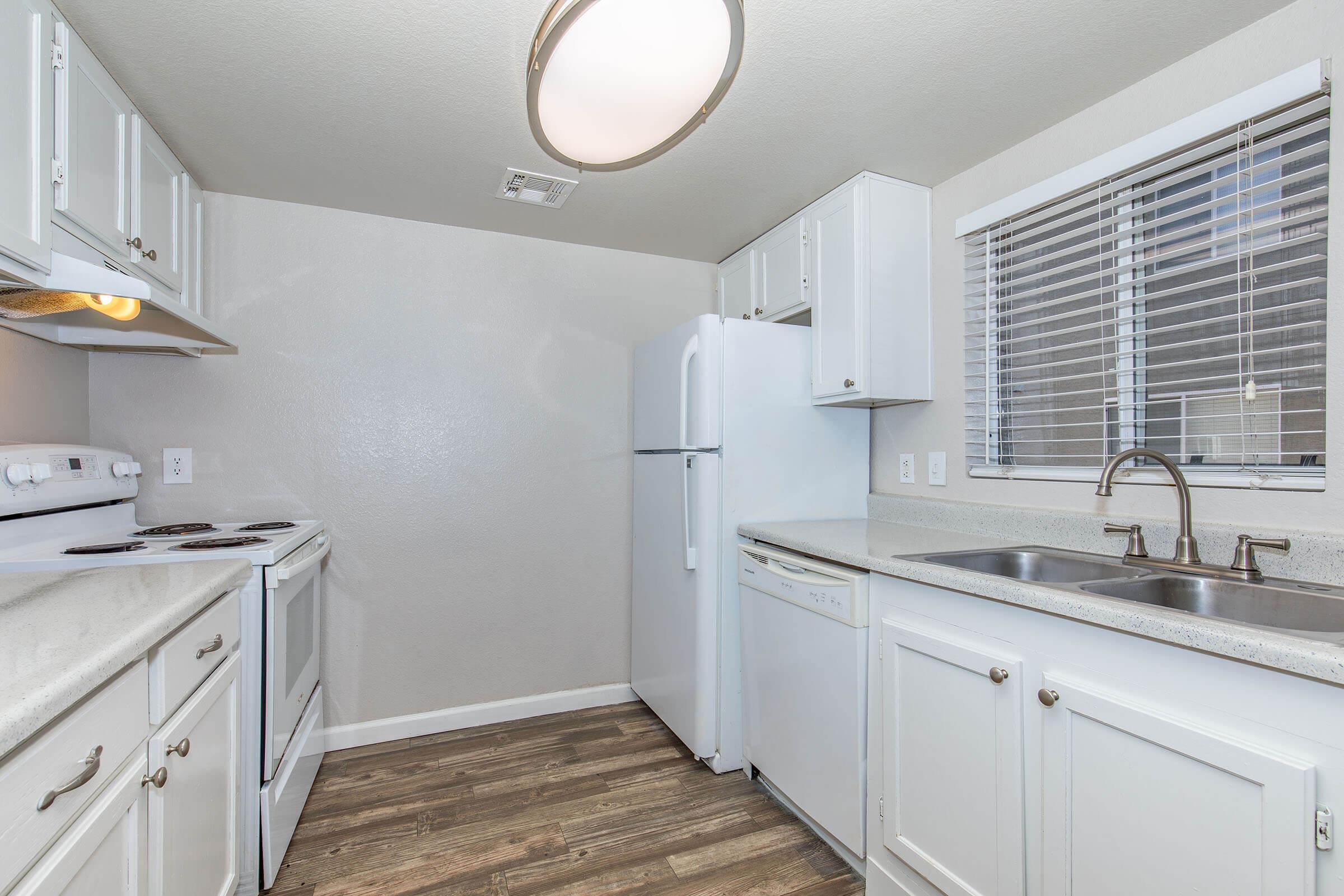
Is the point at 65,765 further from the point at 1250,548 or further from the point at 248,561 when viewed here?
the point at 1250,548

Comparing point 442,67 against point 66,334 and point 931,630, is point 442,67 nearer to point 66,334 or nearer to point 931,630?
point 66,334

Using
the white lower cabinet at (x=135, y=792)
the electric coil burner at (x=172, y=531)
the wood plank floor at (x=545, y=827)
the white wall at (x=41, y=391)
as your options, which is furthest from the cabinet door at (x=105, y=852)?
the white wall at (x=41, y=391)

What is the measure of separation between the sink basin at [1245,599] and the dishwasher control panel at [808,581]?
0.55 metres

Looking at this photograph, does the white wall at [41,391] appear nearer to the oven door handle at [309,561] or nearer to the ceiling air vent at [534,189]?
the oven door handle at [309,561]

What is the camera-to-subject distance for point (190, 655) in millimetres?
1314

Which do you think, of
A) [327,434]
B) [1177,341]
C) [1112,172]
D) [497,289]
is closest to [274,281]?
[327,434]

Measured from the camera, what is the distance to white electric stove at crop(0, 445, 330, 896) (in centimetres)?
171

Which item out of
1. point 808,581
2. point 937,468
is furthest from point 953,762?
point 937,468

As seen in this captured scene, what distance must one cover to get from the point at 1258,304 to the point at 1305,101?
1.52 ft

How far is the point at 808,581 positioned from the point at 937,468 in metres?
0.82

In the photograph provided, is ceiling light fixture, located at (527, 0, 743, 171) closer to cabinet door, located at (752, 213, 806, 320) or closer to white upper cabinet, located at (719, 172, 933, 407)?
white upper cabinet, located at (719, 172, 933, 407)

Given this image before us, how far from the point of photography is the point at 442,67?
175 centimetres

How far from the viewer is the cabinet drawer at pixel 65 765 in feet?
2.41

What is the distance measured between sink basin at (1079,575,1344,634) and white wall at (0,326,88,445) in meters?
3.00
